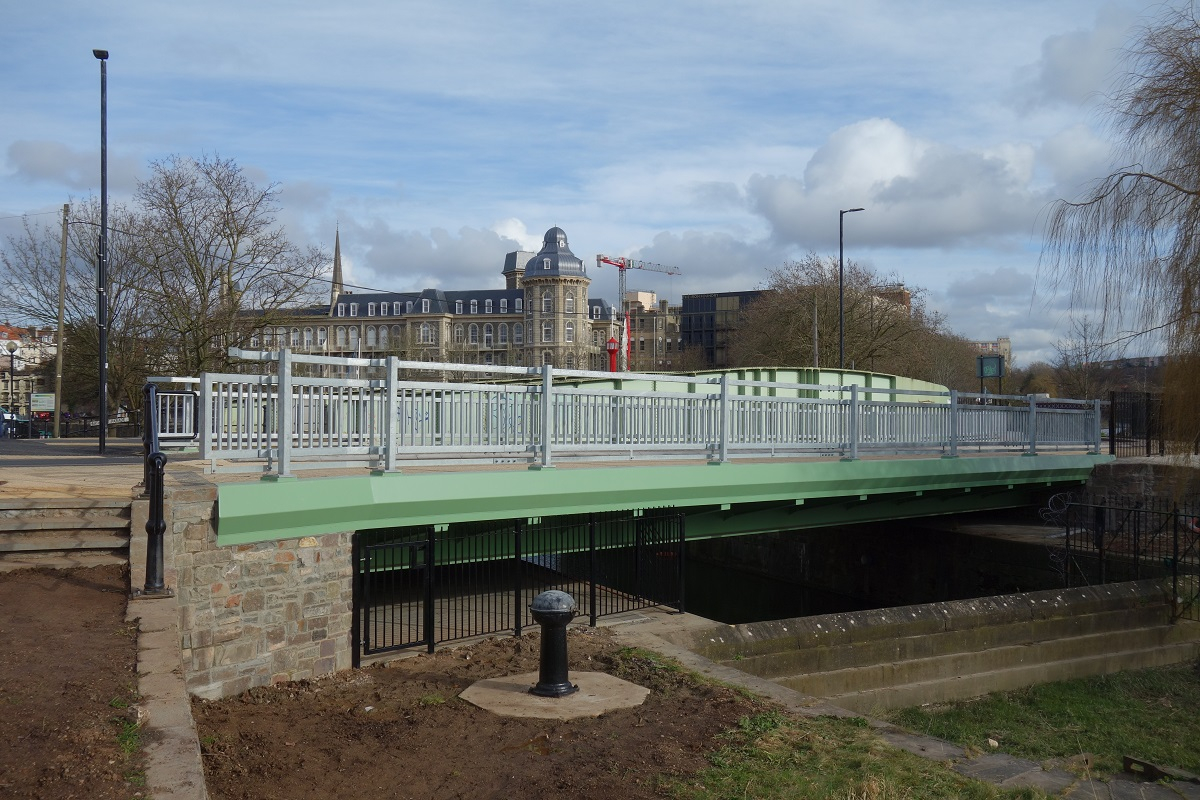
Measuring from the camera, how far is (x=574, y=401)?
12039mm

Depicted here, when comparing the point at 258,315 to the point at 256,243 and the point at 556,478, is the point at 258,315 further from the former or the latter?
the point at 556,478

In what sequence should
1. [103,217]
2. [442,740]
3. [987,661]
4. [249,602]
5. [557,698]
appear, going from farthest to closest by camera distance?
[103,217], [987,661], [249,602], [557,698], [442,740]

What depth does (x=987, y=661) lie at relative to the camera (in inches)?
516

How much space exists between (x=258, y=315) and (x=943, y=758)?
23.3 meters

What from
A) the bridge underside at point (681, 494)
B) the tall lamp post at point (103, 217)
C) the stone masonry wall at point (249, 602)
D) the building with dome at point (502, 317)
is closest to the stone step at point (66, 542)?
the stone masonry wall at point (249, 602)

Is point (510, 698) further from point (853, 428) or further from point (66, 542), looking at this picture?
point (853, 428)

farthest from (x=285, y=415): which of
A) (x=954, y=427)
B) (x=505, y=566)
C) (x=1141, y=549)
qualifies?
(x=1141, y=549)

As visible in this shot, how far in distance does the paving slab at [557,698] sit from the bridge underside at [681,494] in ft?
7.70

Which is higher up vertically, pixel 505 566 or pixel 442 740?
pixel 505 566

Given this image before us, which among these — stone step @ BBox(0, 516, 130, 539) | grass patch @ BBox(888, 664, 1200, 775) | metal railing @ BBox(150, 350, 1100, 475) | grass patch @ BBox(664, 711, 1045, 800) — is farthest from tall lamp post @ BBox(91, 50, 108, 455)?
grass patch @ BBox(664, 711, 1045, 800)

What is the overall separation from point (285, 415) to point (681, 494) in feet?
18.4

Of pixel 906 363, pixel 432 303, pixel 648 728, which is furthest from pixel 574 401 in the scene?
pixel 432 303

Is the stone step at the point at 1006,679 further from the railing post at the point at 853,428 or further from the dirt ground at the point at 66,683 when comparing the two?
the dirt ground at the point at 66,683

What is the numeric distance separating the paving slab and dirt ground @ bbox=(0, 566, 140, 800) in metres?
2.67
